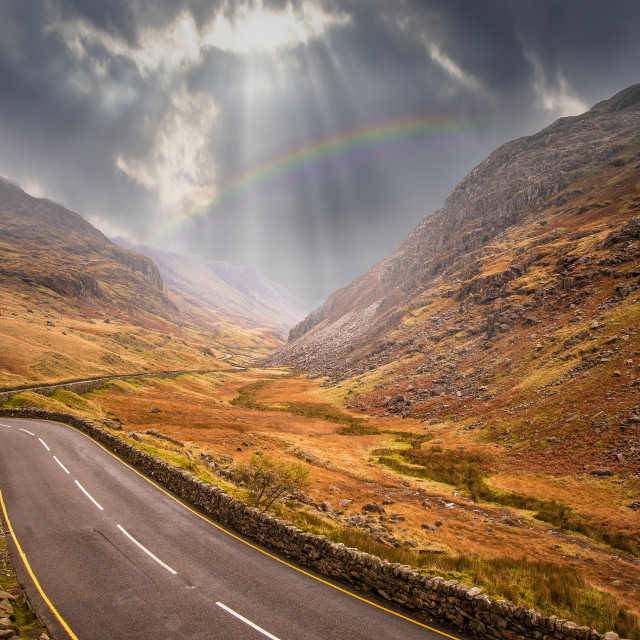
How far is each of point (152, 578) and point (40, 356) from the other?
3667 inches

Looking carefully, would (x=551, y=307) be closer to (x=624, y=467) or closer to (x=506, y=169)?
(x=624, y=467)

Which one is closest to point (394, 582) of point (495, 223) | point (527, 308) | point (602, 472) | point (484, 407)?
point (602, 472)

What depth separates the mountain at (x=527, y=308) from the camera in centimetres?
3947

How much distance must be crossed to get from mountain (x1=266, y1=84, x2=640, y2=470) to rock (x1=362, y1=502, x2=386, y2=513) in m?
20.0

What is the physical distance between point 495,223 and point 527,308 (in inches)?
3141

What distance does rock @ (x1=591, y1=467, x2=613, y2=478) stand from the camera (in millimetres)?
27766

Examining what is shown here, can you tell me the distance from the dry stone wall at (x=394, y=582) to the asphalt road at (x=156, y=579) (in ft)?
2.13

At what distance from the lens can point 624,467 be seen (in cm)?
2747

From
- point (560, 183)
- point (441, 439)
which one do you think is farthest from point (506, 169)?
point (441, 439)

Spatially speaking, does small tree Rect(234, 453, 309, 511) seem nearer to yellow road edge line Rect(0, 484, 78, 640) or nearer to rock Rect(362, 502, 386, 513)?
rock Rect(362, 502, 386, 513)

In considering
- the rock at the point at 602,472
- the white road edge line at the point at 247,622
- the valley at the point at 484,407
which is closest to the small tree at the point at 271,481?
the valley at the point at 484,407

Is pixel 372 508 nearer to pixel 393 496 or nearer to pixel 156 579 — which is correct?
pixel 393 496

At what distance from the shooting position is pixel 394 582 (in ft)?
39.9

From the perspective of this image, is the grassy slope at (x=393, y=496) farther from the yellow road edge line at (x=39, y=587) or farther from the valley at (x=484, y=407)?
the yellow road edge line at (x=39, y=587)
